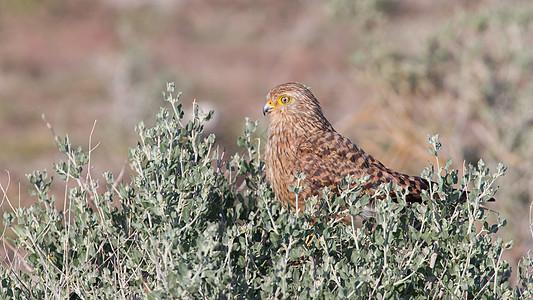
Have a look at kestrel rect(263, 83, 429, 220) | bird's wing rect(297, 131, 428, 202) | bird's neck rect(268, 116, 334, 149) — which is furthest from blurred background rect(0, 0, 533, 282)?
bird's neck rect(268, 116, 334, 149)

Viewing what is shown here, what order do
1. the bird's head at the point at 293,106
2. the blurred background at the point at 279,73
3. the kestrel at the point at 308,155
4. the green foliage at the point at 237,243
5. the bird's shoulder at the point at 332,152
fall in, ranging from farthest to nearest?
the blurred background at the point at 279,73, the bird's head at the point at 293,106, the bird's shoulder at the point at 332,152, the kestrel at the point at 308,155, the green foliage at the point at 237,243

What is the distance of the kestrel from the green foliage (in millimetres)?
645

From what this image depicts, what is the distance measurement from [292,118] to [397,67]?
161 inches

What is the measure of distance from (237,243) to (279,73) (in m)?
18.9

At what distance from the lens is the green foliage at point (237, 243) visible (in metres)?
2.58

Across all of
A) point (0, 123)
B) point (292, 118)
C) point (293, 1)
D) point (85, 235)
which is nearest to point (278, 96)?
point (292, 118)

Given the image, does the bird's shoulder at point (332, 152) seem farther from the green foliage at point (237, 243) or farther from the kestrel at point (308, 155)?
the green foliage at point (237, 243)

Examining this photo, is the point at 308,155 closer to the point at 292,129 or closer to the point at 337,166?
the point at 337,166

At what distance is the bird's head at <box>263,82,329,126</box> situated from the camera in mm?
4379

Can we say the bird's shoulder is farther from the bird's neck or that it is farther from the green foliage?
the green foliage

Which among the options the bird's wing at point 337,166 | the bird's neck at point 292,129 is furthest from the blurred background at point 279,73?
the bird's neck at point 292,129

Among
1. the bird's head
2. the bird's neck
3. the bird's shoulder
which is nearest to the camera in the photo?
the bird's shoulder

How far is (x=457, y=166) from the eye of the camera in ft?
24.4

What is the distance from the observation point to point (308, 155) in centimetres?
400
